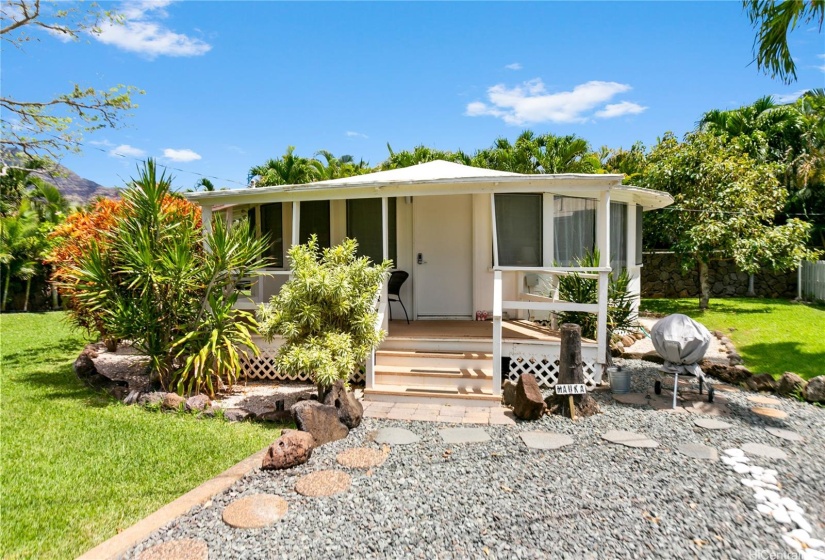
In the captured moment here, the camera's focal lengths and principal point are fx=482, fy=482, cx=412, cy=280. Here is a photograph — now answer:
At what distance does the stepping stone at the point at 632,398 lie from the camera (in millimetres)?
6094

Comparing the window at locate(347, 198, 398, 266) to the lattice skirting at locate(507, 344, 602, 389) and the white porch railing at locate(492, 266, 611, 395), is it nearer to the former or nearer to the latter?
the white porch railing at locate(492, 266, 611, 395)

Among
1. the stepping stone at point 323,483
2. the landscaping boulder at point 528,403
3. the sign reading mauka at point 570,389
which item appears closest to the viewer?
the stepping stone at point 323,483

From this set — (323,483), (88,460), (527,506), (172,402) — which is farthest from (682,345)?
(88,460)

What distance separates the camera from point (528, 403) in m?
5.44

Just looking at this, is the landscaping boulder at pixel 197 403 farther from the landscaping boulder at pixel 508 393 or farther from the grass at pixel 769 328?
the grass at pixel 769 328

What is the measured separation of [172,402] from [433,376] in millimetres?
3321

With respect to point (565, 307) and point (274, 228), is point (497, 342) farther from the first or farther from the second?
point (274, 228)

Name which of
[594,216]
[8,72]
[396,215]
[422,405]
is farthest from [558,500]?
[8,72]

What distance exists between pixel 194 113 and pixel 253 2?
10.9 meters

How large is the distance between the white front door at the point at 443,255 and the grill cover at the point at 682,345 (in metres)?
3.49

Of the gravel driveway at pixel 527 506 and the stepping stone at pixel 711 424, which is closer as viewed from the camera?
the gravel driveway at pixel 527 506

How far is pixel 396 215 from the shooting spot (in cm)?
885

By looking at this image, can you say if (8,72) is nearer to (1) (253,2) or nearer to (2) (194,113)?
(1) (253,2)

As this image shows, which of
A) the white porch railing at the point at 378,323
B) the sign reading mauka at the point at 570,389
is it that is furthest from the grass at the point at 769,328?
the white porch railing at the point at 378,323
